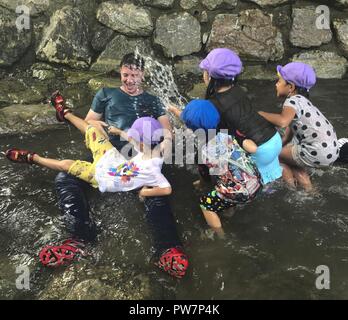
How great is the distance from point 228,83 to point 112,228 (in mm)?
1570

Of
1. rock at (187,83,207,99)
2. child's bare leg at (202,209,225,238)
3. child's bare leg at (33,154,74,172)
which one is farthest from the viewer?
rock at (187,83,207,99)

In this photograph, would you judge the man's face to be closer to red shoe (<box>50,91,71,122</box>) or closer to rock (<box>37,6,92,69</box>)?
red shoe (<box>50,91,71,122</box>)

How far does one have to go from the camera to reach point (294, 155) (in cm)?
413

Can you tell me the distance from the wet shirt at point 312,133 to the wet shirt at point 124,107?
4.56ft

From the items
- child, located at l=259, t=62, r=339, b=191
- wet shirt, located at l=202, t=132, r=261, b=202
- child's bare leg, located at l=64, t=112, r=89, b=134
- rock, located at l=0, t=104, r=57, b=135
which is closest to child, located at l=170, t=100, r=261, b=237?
wet shirt, located at l=202, t=132, r=261, b=202

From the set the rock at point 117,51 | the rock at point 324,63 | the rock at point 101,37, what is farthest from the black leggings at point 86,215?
the rock at point 324,63

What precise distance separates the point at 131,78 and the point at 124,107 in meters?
0.31

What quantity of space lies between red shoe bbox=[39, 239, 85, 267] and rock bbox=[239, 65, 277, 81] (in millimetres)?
3704

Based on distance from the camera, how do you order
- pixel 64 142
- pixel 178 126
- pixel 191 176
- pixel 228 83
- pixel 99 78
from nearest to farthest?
pixel 228 83 → pixel 191 176 → pixel 64 142 → pixel 178 126 → pixel 99 78

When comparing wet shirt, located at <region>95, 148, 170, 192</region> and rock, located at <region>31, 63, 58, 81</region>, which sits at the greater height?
rock, located at <region>31, 63, 58, 81</region>

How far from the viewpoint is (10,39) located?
227 inches

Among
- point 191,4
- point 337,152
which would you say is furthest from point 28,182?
point 191,4

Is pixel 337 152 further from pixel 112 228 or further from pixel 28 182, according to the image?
pixel 28 182

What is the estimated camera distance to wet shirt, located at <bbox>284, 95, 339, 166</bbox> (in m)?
3.87
